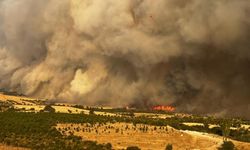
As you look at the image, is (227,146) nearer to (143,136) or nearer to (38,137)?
(143,136)

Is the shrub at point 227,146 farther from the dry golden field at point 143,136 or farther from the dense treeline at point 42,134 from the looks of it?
the dense treeline at point 42,134

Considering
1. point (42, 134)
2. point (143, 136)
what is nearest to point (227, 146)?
point (143, 136)

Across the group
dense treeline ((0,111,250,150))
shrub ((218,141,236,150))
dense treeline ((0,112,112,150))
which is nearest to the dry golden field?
shrub ((218,141,236,150))

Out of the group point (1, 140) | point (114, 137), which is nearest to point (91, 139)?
point (114, 137)

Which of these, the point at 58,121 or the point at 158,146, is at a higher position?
the point at 58,121

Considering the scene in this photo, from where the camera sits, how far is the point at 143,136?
477ft

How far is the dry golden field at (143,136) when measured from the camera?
5156 inches

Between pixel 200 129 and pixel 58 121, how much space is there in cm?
5730

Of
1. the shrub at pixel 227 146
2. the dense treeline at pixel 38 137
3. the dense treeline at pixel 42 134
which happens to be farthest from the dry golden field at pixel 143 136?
the dense treeline at pixel 42 134

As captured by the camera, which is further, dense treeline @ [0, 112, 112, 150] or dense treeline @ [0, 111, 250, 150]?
dense treeline @ [0, 111, 250, 150]

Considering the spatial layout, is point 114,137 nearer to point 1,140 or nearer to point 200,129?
point 1,140

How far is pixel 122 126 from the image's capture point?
161750 millimetres

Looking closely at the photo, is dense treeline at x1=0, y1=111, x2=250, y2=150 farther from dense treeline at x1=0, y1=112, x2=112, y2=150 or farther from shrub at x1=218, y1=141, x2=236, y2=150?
shrub at x1=218, y1=141, x2=236, y2=150

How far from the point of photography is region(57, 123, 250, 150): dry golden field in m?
131
